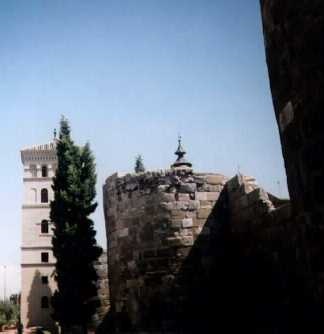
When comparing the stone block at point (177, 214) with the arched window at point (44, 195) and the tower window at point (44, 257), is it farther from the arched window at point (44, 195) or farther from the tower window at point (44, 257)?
the arched window at point (44, 195)

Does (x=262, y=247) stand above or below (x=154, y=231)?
below

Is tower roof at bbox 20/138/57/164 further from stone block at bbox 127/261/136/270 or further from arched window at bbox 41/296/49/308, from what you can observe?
stone block at bbox 127/261/136/270

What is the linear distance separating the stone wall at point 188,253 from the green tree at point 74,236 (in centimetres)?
1074

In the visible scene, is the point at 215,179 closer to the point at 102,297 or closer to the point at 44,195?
the point at 102,297

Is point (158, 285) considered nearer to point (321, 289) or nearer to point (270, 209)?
point (270, 209)

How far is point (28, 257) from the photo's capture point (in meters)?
39.1

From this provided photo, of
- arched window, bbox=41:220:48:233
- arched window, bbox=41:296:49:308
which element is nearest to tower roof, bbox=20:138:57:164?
arched window, bbox=41:220:48:233

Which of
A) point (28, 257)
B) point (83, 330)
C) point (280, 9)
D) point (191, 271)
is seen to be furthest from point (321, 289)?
point (28, 257)

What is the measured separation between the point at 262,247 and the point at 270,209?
763 mm

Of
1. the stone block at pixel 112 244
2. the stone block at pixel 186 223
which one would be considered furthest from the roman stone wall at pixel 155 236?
the stone block at pixel 112 244

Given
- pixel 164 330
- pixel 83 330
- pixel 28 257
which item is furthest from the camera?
pixel 28 257

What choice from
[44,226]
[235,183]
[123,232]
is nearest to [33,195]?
[44,226]

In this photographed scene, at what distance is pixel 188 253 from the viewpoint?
9023mm

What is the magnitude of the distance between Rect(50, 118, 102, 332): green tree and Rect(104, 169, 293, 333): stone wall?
1074 cm
